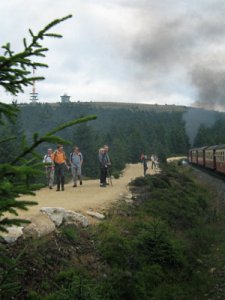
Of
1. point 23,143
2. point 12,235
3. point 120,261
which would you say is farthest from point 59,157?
point 23,143

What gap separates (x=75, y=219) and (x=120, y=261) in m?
2.45

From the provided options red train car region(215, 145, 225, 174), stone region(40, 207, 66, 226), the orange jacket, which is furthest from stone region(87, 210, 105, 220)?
red train car region(215, 145, 225, 174)

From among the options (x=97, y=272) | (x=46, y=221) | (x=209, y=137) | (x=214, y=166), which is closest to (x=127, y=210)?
(x=46, y=221)

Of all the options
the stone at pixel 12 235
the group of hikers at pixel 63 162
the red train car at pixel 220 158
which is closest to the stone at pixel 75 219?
the stone at pixel 12 235

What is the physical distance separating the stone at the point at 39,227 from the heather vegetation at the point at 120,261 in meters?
0.30

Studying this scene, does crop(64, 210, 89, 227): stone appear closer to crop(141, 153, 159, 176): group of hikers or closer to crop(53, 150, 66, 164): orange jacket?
crop(53, 150, 66, 164): orange jacket

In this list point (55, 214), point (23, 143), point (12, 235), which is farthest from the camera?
point (55, 214)

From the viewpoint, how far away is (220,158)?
102 feet

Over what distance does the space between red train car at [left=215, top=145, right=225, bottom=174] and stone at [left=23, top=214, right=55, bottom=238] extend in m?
20.9

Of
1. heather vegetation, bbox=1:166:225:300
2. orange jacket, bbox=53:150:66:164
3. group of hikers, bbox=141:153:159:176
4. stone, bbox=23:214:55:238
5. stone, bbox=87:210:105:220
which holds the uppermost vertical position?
orange jacket, bbox=53:150:66:164

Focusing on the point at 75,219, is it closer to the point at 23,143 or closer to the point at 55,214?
the point at 55,214

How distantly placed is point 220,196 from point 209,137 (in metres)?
110

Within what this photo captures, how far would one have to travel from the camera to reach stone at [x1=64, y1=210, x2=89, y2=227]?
11.6m

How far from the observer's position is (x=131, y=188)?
804 inches
